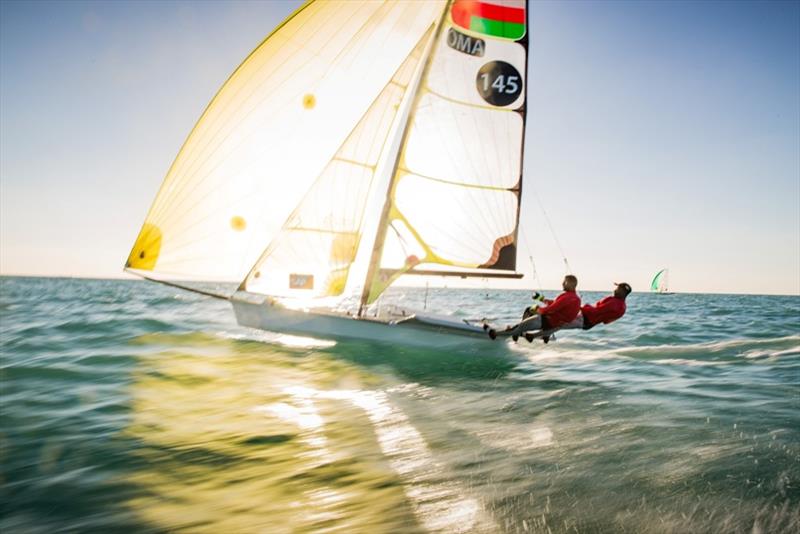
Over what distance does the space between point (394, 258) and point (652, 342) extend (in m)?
9.21

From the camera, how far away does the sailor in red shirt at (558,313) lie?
8547 mm

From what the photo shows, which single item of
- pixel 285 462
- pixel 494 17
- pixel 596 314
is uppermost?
pixel 494 17

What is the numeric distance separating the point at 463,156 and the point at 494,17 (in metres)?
3.97

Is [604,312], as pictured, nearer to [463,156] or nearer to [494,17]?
[463,156]

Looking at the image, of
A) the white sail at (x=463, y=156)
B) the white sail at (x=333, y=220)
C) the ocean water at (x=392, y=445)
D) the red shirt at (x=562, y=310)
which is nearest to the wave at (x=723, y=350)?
the ocean water at (x=392, y=445)

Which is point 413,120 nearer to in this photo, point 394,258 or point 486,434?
point 394,258

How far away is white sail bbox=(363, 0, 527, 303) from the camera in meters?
11.0

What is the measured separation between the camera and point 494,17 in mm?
11727

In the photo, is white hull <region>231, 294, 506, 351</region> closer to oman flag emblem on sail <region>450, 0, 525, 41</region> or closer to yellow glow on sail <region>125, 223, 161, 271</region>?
yellow glow on sail <region>125, 223, 161, 271</region>

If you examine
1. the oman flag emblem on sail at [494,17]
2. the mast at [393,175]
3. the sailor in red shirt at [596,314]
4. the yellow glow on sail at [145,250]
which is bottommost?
the sailor in red shirt at [596,314]

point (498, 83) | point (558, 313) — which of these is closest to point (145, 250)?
point (558, 313)

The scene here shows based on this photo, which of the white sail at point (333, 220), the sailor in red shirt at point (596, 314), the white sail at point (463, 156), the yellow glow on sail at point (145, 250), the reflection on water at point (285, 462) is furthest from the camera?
the white sail at point (463, 156)

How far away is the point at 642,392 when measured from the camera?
7297 mm

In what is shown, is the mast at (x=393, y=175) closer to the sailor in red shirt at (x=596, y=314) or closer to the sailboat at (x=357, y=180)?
the sailboat at (x=357, y=180)
